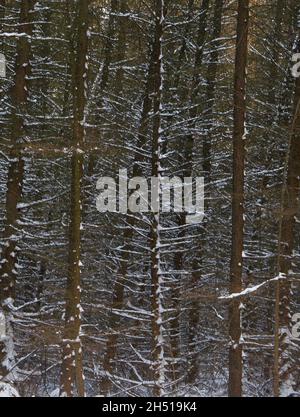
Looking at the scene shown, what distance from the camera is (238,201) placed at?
1248 centimetres

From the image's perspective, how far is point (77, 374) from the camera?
40.3 feet

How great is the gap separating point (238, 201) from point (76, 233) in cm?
336

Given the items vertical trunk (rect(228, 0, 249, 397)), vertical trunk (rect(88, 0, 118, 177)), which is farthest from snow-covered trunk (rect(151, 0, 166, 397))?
vertical trunk (rect(228, 0, 249, 397))

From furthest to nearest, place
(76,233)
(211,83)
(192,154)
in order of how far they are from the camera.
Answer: (192,154)
(211,83)
(76,233)

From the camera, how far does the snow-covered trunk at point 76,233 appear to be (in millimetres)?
12219

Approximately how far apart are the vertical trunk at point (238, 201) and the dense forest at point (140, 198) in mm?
31

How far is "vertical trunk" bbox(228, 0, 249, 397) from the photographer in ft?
40.0

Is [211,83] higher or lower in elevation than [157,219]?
higher

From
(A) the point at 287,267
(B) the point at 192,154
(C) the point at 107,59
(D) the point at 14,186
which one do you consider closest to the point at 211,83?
(B) the point at 192,154

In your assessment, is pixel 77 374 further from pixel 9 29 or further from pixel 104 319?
pixel 9 29

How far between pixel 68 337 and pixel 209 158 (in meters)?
6.53

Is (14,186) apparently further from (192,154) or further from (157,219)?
(192,154)

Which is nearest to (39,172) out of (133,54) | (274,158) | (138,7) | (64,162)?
(64,162)

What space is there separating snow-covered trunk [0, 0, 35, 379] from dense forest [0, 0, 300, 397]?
30 mm
